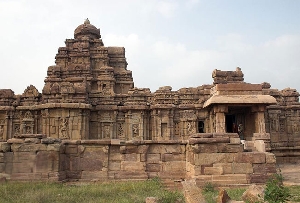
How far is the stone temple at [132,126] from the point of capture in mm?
8578

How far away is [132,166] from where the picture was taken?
31.0 ft

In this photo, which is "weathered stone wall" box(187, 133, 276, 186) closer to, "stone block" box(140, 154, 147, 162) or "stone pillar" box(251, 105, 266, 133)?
"stone block" box(140, 154, 147, 162)

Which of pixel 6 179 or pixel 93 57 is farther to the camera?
pixel 93 57

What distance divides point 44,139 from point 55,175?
1.18m

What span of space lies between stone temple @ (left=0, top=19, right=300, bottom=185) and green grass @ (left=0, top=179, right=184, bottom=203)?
950mm

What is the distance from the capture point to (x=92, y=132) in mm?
18578

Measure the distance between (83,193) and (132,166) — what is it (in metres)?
2.52

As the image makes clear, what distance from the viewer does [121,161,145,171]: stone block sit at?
370 inches

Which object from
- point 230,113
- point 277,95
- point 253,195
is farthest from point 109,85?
point 253,195

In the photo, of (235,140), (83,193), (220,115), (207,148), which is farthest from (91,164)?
(220,115)

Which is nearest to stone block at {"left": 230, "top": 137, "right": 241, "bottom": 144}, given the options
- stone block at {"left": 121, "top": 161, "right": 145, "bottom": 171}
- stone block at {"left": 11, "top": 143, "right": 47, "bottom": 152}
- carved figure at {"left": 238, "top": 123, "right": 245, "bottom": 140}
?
stone block at {"left": 121, "top": 161, "right": 145, "bottom": 171}

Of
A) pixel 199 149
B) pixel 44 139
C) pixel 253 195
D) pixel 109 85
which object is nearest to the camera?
pixel 253 195

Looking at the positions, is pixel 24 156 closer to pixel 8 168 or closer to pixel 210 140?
pixel 8 168

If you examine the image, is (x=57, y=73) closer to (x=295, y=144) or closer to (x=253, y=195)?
(x=295, y=144)
